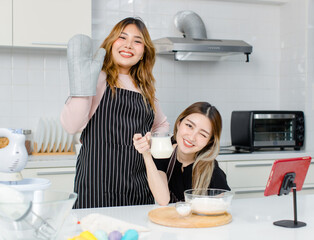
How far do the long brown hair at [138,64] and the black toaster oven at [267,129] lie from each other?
1.45m

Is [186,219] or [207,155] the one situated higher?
[207,155]

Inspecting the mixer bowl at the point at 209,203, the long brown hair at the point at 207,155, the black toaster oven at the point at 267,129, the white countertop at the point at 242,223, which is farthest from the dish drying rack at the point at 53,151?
the mixer bowl at the point at 209,203

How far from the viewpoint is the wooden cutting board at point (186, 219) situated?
55.9 inches

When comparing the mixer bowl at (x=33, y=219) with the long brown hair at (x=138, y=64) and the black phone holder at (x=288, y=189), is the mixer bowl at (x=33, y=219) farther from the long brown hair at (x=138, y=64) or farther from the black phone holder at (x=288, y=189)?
the long brown hair at (x=138, y=64)

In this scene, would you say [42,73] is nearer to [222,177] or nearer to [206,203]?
[222,177]

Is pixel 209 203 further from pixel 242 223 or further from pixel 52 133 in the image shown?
pixel 52 133

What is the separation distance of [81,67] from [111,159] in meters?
0.48

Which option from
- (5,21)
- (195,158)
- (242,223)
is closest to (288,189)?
(242,223)

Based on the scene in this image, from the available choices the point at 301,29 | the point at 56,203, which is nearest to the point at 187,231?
the point at 56,203

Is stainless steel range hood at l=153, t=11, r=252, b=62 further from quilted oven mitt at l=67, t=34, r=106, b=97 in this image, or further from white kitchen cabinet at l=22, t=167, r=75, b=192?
quilted oven mitt at l=67, t=34, r=106, b=97

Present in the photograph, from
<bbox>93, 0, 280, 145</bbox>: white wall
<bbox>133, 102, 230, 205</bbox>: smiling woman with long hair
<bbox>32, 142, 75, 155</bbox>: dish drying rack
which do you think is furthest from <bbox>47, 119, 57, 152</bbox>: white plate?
<bbox>133, 102, 230, 205</bbox>: smiling woman with long hair

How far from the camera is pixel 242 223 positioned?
1.48 meters

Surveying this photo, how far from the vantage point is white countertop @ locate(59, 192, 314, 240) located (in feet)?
4.37

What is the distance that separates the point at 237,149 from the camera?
354 centimetres
